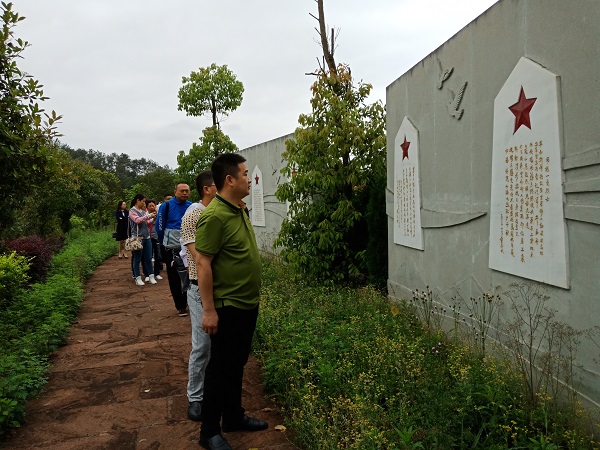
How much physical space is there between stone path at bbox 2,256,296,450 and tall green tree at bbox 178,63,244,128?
11.4 metres

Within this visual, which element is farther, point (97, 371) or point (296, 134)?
point (296, 134)

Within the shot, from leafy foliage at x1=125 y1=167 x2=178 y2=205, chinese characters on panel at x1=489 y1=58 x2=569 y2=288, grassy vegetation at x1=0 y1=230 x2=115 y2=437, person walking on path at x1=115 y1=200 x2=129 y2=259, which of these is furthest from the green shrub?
leafy foliage at x1=125 y1=167 x2=178 y2=205

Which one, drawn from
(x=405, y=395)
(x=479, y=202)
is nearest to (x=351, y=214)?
(x=479, y=202)

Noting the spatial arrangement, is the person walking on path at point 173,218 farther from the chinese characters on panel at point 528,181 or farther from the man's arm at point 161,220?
the chinese characters on panel at point 528,181

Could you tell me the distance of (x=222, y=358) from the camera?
3234 millimetres

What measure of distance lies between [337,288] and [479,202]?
339cm

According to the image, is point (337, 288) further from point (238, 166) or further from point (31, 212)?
point (31, 212)

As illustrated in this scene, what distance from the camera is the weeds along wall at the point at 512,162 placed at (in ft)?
10.6

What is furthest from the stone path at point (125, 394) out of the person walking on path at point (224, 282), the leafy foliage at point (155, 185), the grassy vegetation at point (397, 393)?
the leafy foliage at point (155, 185)

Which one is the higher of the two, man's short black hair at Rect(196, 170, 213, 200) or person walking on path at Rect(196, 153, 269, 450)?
man's short black hair at Rect(196, 170, 213, 200)

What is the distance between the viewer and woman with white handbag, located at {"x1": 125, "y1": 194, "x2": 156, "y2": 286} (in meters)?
9.07

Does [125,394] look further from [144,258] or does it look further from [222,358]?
[144,258]

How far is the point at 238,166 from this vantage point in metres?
3.25

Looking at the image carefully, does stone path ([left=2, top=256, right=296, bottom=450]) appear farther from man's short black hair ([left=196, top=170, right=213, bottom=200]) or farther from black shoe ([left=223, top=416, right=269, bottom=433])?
man's short black hair ([left=196, top=170, right=213, bottom=200])
